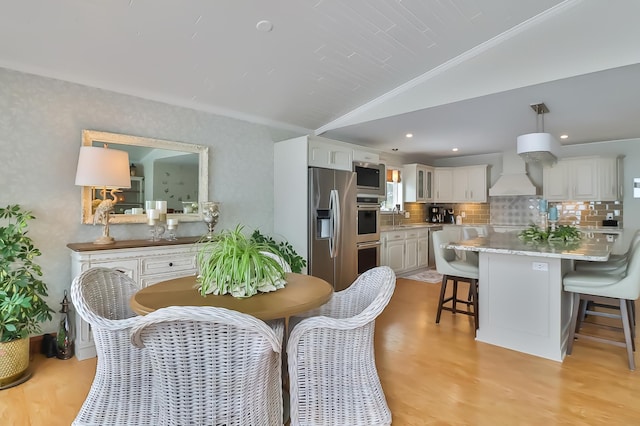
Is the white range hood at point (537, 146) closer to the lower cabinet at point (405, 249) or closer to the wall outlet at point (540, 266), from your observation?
the wall outlet at point (540, 266)

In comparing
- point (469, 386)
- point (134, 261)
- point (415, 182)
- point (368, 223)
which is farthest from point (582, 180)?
point (134, 261)

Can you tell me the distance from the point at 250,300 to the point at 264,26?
2.25m

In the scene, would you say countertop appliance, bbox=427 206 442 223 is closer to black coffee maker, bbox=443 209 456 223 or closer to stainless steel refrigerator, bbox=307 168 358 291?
black coffee maker, bbox=443 209 456 223

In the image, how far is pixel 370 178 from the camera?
18.0 feet

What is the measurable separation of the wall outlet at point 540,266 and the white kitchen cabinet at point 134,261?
306cm

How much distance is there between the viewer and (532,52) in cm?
331

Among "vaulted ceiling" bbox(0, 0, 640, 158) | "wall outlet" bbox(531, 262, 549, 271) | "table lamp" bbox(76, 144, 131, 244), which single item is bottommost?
"wall outlet" bbox(531, 262, 549, 271)

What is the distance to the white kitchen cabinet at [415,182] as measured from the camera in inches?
279

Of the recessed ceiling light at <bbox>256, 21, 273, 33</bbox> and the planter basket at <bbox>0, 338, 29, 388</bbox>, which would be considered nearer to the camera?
the planter basket at <bbox>0, 338, 29, 388</bbox>

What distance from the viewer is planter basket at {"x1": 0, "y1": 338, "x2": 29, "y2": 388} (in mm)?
2439

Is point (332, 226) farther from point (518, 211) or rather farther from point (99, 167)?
point (518, 211)

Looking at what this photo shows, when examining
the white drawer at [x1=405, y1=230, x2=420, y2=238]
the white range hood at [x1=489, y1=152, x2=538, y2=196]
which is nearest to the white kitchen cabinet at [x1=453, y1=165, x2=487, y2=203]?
the white range hood at [x1=489, y1=152, x2=538, y2=196]

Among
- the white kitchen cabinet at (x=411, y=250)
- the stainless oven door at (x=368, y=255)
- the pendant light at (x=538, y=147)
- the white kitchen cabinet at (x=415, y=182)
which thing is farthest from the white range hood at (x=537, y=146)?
the white kitchen cabinet at (x=415, y=182)

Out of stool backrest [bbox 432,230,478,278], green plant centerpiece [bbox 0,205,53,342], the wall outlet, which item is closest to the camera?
green plant centerpiece [bbox 0,205,53,342]
